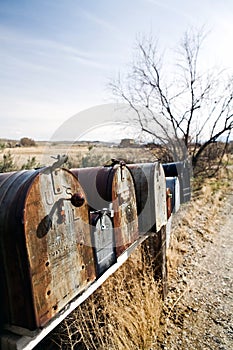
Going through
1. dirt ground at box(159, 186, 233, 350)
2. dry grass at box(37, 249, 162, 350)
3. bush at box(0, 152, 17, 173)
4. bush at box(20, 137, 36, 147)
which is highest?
bush at box(20, 137, 36, 147)

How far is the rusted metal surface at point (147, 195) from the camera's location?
275cm

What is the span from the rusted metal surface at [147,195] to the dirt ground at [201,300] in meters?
1.01

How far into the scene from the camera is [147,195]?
2756 millimetres

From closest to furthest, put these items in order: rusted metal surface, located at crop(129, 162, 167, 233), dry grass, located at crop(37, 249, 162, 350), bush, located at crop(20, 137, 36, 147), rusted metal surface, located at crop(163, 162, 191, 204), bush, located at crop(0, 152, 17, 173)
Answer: dry grass, located at crop(37, 249, 162, 350), rusted metal surface, located at crop(129, 162, 167, 233), rusted metal surface, located at crop(163, 162, 191, 204), bush, located at crop(0, 152, 17, 173), bush, located at crop(20, 137, 36, 147)

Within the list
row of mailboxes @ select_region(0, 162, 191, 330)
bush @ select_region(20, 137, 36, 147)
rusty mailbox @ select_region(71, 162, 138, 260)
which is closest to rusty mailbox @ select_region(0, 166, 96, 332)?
row of mailboxes @ select_region(0, 162, 191, 330)

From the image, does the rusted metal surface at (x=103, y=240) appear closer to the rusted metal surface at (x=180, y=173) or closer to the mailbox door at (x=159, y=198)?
the mailbox door at (x=159, y=198)

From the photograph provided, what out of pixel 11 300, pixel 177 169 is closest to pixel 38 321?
pixel 11 300

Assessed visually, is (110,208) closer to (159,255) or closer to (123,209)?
(123,209)

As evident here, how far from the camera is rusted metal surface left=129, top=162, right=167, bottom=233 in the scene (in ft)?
9.03

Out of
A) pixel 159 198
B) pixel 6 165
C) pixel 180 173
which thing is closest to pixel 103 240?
pixel 159 198

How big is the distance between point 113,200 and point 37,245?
3.13 ft

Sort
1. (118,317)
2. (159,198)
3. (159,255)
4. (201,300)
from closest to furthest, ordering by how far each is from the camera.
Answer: (118,317), (159,198), (159,255), (201,300)

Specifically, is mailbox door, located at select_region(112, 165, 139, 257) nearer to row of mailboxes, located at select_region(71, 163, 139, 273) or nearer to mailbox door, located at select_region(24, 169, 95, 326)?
row of mailboxes, located at select_region(71, 163, 139, 273)

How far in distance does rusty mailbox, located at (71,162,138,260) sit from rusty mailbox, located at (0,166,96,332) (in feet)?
1.58
